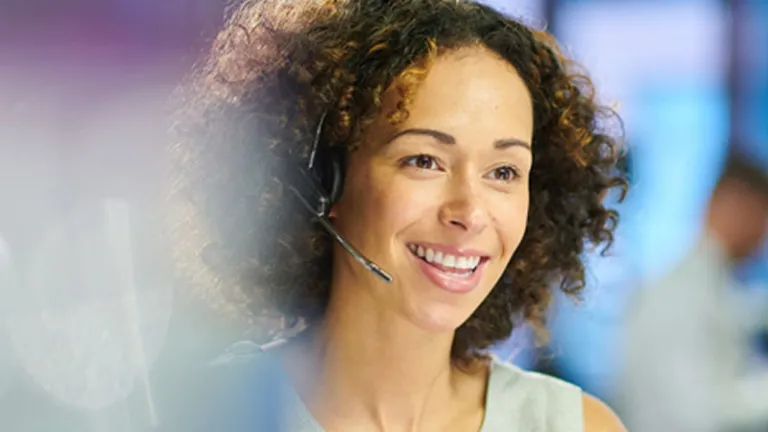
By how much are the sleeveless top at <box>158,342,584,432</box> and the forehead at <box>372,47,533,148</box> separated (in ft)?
0.88

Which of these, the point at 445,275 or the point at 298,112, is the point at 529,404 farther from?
the point at 298,112

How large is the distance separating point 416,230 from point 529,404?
28 centimetres

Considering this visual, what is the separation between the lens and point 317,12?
903mm

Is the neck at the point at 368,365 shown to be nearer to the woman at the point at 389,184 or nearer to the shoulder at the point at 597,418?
the woman at the point at 389,184

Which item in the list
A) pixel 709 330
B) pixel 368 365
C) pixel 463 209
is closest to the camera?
pixel 463 209

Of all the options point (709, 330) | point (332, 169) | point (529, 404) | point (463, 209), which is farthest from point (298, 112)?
point (709, 330)

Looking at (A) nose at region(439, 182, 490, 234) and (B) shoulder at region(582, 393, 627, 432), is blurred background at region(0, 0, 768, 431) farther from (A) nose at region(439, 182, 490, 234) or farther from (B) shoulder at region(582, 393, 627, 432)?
(B) shoulder at region(582, 393, 627, 432)

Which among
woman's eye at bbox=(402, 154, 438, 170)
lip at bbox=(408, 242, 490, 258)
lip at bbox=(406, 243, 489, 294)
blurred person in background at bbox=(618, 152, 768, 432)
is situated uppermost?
woman's eye at bbox=(402, 154, 438, 170)

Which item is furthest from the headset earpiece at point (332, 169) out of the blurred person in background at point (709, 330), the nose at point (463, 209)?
the blurred person in background at point (709, 330)

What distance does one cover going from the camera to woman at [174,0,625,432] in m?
0.84

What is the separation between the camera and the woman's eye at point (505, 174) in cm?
86

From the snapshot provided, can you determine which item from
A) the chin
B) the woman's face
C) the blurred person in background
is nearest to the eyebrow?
the woman's face

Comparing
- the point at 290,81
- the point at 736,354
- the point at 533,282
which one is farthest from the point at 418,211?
the point at 736,354

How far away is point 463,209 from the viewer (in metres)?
0.82
